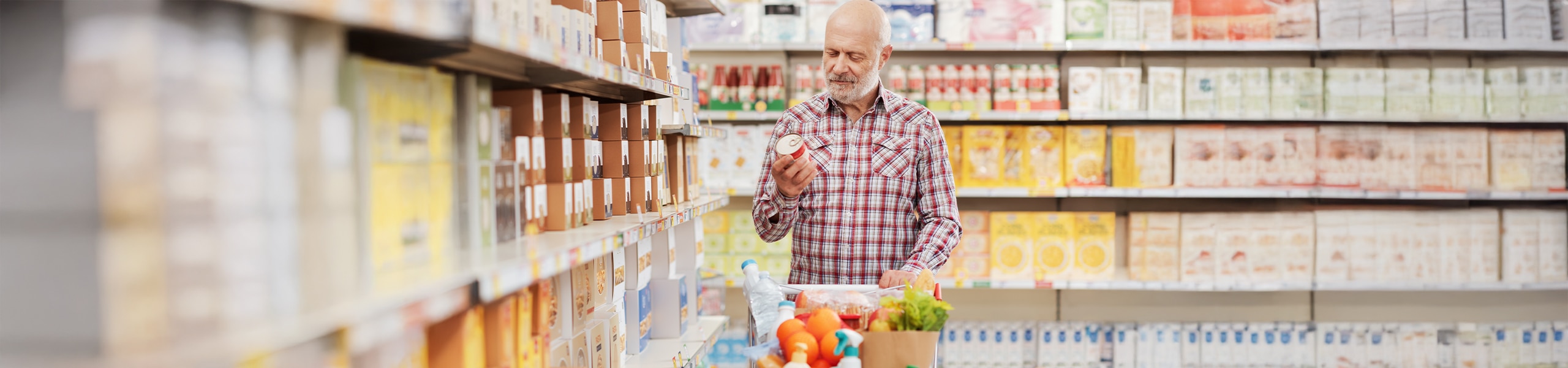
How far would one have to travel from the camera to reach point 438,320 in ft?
4.24

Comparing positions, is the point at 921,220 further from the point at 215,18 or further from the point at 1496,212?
the point at 1496,212

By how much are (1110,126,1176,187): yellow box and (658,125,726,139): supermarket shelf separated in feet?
6.04

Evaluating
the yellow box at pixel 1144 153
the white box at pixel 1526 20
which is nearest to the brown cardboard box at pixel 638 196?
the yellow box at pixel 1144 153

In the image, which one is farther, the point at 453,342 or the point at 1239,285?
the point at 1239,285

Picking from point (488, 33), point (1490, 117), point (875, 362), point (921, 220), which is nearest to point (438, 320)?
point (488, 33)

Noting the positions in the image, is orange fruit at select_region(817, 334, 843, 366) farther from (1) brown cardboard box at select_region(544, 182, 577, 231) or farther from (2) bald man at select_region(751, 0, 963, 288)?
(2) bald man at select_region(751, 0, 963, 288)

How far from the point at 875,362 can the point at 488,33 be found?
3.09 ft

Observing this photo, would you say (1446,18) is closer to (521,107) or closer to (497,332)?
(521,107)

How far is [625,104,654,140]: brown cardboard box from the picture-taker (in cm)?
221

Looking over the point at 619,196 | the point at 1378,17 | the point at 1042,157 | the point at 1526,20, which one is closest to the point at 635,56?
the point at 619,196

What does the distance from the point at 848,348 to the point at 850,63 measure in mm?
1069

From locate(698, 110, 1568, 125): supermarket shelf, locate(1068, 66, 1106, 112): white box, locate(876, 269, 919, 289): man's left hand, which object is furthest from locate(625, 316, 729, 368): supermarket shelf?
locate(1068, 66, 1106, 112): white box

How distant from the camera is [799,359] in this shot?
162cm

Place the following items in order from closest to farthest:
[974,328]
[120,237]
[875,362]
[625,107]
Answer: [120,237] → [875,362] → [625,107] → [974,328]
